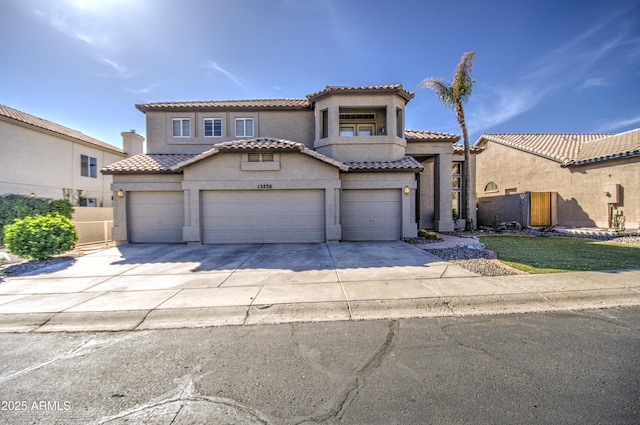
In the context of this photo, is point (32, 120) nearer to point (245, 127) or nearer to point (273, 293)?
point (245, 127)

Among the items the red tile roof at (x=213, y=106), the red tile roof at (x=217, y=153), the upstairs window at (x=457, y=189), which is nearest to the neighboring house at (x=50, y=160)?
the red tile roof at (x=213, y=106)

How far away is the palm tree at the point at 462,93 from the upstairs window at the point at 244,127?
10.2 m

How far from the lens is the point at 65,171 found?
18.2 metres

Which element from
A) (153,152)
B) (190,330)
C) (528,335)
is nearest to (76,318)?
(190,330)

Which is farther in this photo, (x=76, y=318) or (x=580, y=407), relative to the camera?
(x=76, y=318)

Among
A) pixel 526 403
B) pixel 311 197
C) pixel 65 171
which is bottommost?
pixel 526 403

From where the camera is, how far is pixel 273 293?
17.8 feet

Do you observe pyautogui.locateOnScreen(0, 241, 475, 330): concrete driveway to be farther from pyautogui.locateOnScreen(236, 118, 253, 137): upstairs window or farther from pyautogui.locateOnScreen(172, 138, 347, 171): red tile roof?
pyautogui.locateOnScreen(236, 118, 253, 137): upstairs window

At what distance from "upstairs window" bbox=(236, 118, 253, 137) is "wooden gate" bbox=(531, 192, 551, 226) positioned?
19.0 metres

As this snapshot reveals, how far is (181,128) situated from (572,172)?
25.1 m

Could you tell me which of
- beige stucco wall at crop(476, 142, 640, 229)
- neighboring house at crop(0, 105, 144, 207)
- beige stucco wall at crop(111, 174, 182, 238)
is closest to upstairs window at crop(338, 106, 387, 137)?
beige stucco wall at crop(111, 174, 182, 238)

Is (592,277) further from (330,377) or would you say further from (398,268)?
(330,377)

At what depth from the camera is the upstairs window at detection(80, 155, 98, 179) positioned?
19620 mm

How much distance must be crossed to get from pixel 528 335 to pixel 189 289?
645 cm
